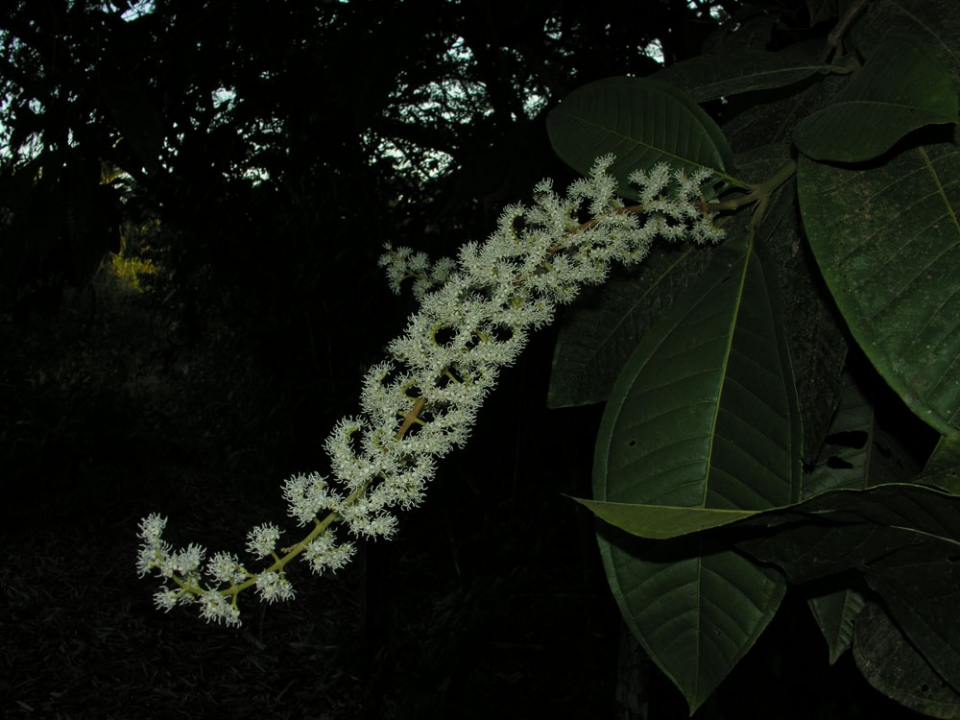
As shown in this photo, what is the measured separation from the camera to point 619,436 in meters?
0.52

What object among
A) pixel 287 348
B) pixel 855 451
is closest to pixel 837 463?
pixel 855 451

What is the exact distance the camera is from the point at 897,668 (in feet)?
1.65

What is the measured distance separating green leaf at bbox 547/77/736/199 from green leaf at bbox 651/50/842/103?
1.2 inches

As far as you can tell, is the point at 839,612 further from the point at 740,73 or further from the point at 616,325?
the point at 740,73

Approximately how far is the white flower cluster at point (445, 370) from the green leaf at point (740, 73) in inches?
2.9

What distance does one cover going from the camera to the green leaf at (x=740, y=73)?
21.7 inches

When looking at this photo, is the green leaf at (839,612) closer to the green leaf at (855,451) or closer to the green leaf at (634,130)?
the green leaf at (855,451)

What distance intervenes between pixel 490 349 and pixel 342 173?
90.1 inches

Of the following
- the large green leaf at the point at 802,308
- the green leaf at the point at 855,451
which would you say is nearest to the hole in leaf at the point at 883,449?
the green leaf at the point at 855,451

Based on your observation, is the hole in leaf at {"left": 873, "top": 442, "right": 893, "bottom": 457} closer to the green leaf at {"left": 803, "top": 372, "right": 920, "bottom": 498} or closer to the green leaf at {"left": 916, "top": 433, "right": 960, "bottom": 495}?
the green leaf at {"left": 803, "top": 372, "right": 920, "bottom": 498}

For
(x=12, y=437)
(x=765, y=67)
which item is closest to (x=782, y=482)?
(x=765, y=67)

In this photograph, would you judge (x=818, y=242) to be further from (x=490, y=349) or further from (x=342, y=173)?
(x=342, y=173)

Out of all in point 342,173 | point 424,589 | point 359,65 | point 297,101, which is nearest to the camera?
point 359,65

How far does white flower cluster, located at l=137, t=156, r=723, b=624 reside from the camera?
1.49 feet
